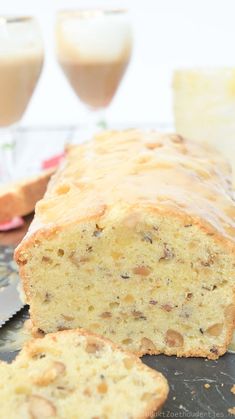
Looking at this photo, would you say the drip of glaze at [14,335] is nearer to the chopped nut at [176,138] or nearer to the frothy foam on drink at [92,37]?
the chopped nut at [176,138]

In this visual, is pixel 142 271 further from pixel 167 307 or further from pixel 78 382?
pixel 78 382

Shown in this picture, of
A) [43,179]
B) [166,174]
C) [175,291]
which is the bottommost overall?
[43,179]

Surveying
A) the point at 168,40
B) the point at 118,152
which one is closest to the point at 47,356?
the point at 118,152

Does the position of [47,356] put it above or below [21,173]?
above

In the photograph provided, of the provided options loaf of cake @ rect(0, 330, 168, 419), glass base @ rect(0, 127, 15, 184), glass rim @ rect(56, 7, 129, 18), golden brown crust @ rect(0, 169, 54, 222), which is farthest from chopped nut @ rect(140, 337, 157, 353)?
glass rim @ rect(56, 7, 129, 18)

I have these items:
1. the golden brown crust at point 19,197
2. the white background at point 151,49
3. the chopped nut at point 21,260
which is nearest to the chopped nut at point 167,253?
the chopped nut at point 21,260

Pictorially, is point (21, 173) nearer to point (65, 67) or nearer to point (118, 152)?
point (65, 67)

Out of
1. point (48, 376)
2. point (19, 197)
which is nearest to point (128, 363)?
point (48, 376)
